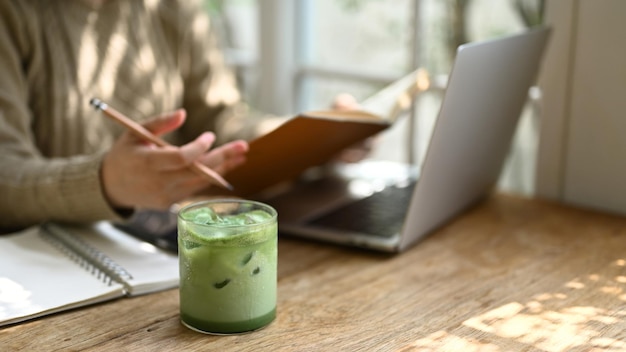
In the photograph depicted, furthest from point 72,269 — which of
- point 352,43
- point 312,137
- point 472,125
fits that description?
point 352,43

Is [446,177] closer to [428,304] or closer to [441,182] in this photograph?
[441,182]

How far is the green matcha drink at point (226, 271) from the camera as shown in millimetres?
908

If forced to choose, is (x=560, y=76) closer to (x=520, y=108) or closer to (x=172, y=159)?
(x=520, y=108)

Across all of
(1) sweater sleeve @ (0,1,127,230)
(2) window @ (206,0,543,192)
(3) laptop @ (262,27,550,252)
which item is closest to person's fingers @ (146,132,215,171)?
(1) sweater sleeve @ (0,1,127,230)

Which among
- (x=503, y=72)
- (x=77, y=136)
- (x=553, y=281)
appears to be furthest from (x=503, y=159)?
(x=77, y=136)

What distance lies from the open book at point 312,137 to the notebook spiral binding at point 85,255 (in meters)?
0.24

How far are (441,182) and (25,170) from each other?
0.63m

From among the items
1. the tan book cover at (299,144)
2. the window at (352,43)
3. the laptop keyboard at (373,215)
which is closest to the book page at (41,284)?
the tan book cover at (299,144)

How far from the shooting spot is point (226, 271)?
0.91 meters

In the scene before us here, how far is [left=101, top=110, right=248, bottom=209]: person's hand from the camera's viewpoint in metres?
1.10

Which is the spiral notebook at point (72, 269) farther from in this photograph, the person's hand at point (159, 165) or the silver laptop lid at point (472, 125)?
the silver laptop lid at point (472, 125)

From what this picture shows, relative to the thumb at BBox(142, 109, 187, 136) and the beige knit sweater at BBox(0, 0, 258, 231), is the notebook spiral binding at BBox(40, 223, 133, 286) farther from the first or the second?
the thumb at BBox(142, 109, 187, 136)

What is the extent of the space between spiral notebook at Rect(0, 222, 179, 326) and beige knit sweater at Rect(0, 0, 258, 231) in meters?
0.04

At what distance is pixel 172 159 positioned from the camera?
3.59ft
